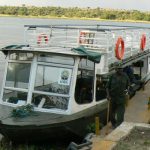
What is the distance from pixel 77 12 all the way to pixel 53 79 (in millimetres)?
99685

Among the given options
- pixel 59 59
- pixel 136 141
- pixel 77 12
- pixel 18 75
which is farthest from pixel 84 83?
pixel 77 12

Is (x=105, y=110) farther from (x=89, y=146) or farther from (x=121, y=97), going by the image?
(x=89, y=146)

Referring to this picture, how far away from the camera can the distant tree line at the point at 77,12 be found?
93125 mm

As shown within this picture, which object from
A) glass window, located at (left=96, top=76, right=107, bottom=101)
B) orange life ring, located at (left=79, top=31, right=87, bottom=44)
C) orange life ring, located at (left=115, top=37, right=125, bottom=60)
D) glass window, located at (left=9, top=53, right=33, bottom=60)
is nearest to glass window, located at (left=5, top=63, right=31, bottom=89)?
glass window, located at (left=9, top=53, right=33, bottom=60)

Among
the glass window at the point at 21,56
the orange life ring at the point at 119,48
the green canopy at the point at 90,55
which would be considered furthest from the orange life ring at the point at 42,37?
the orange life ring at the point at 119,48

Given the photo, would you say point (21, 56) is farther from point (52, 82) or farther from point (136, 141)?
point (136, 141)

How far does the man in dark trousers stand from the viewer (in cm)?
1002

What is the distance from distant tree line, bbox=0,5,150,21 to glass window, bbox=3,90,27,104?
3096 inches

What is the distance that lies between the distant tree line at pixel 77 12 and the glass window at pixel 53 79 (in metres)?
78.6

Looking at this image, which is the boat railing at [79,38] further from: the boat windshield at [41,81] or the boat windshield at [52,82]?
the boat windshield at [52,82]

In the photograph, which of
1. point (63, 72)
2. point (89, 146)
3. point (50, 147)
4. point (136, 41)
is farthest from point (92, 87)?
point (136, 41)

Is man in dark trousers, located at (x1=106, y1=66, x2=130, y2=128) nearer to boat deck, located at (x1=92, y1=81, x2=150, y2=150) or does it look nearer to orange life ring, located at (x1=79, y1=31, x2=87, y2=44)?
boat deck, located at (x1=92, y1=81, x2=150, y2=150)

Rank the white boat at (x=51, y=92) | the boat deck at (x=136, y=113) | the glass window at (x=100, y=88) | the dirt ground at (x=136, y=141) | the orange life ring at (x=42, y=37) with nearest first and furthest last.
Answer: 1. the dirt ground at (x=136, y=141)
2. the boat deck at (x=136, y=113)
3. the white boat at (x=51, y=92)
4. the glass window at (x=100, y=88)
5. the orange life ring at (x=42, y=37)

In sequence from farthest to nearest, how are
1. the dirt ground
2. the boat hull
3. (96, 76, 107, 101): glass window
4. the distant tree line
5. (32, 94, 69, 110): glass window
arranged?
the distant tree line < (96, 76, 107, 101): glass window < (32, 94, 69, 110): glass window < the boat hull < the dirt ground
